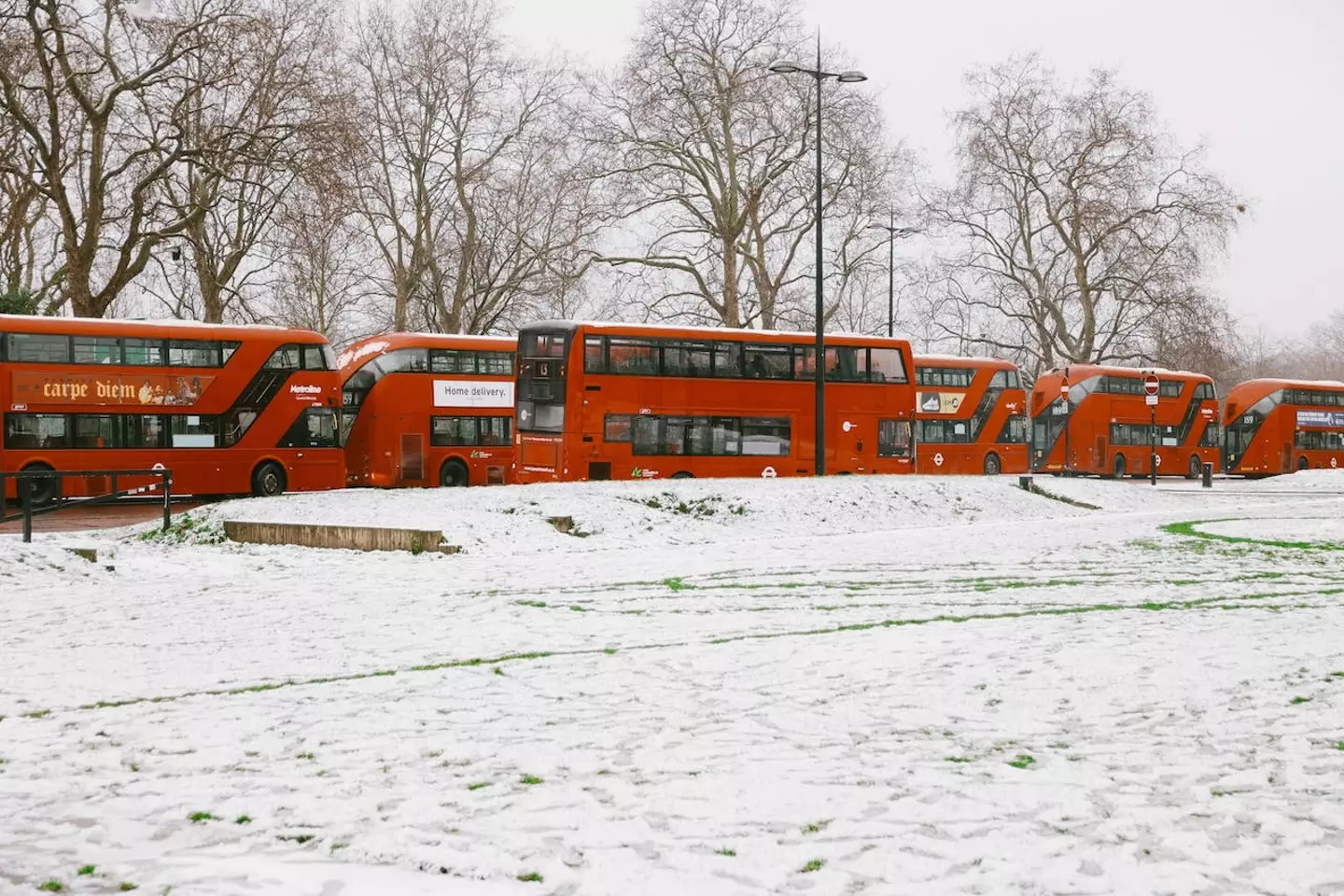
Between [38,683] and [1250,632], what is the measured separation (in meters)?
6.98

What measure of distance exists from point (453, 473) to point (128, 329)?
305 inches

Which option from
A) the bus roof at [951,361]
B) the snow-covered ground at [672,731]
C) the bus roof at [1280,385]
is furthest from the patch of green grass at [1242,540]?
the bus roof at [1280,385]

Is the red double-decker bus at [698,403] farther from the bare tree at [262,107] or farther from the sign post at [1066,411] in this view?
the sign post at [1066,411]

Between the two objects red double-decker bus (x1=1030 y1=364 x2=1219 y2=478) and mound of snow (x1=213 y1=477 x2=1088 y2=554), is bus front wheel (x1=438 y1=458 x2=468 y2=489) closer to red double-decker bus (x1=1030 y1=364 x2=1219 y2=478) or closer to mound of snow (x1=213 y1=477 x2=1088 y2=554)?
mound of snow (x1=213 y1=477 x2=1088 y2=554)

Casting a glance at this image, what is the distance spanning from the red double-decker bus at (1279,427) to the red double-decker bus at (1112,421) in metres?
2.08

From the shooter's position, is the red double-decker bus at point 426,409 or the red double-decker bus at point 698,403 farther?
the red double-decker bus at point 426,409

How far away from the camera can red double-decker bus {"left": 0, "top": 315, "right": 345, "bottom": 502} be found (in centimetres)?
2377

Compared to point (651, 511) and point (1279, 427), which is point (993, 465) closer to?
point (1279, 427)

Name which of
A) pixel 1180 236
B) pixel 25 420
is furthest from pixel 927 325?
pixel 25 420

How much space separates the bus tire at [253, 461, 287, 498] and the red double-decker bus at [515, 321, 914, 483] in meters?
4.90

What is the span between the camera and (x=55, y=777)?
4.71 metres

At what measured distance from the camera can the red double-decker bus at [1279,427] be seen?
44312mm

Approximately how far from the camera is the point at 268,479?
85.9 feet

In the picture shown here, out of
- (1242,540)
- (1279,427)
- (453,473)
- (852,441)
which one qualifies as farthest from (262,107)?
(1279,427)
